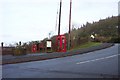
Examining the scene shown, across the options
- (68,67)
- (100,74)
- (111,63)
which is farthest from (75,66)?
(100,74)

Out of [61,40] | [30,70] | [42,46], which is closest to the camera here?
[30,70]

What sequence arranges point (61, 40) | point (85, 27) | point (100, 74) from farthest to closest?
point (85, 27), point (61, 40), point (100, 74)

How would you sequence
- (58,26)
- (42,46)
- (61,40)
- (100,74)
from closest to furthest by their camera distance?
(100,74) < (61,40) < (42,46) < (58,26)

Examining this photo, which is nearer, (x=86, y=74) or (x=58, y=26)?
(x=86, y=74)

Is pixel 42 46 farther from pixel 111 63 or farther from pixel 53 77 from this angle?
pixel 53 77

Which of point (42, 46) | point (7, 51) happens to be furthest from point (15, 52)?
point (42, 46)

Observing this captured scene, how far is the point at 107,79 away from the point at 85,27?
201 feet

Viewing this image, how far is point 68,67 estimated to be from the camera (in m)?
16.0

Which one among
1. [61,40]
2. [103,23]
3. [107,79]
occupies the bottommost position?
[107,79]

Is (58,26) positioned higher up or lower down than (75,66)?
higher up

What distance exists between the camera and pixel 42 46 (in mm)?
36500

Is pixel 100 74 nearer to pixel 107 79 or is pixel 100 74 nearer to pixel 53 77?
pixel 107 79

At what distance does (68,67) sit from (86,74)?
98.6 inches

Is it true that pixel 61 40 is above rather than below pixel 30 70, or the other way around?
above
